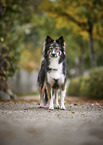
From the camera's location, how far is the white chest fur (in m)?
7.11

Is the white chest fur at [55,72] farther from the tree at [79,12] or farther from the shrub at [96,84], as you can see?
the tree at [79,12]

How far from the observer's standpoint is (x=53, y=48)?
6973mm

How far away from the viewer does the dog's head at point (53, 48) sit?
6.95m

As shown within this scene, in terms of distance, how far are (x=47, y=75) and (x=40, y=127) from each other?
2.90m

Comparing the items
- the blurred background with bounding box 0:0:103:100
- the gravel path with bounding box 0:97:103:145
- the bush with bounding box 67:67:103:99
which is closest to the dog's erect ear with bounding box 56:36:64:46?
the blurred background with bounding box 0:0:103:100

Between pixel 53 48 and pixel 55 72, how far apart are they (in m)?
0.79

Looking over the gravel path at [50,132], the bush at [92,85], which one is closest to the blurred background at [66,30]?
the bush at [92,85]

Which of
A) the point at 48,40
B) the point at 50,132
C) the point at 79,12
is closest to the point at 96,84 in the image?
the point at 79,12

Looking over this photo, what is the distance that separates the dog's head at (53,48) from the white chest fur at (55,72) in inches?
8.0

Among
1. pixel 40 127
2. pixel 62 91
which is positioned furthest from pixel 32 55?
pixel 40 127

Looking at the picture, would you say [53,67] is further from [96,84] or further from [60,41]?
[96,84]

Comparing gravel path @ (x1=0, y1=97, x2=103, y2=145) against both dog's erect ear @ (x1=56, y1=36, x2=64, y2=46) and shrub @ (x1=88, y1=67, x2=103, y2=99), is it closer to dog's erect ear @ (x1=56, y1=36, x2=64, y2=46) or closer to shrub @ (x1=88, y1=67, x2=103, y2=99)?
dog's erect ear @ (x1=56, y1=36, x2=64, y2=46)

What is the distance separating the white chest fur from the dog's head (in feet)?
0.67

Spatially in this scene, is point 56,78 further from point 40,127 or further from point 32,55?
point 32,55
